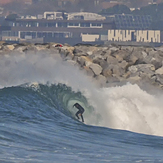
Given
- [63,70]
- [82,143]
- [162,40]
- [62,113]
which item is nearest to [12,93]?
[62,113]

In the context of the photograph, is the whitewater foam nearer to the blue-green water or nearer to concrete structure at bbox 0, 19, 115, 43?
the blue-green water

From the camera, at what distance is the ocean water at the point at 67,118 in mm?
13422

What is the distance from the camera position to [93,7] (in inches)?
7229

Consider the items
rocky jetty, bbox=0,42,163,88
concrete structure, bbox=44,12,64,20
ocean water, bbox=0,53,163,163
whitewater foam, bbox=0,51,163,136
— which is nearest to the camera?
ocean water, bbox=0,53,163,163

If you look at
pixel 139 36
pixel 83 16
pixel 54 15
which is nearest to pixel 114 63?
pixel 139 36

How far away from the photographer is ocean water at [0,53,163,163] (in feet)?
44.0

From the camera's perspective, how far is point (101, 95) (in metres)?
21.1

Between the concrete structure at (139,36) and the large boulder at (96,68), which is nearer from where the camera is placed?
the large boulder at (96,68)

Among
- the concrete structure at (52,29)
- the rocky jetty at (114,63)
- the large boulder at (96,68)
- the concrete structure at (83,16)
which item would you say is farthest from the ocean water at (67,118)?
the concrete structure at (83,16)

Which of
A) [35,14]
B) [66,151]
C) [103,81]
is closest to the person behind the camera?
[66,151]

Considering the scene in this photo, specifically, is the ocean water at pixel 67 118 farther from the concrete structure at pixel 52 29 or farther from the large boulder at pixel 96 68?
the concrete structure at pixel 52 29

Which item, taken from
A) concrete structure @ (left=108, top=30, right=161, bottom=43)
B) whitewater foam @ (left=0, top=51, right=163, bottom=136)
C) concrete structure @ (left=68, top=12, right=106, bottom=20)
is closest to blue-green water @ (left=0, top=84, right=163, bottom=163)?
whitewater foam @ (left=0, top=51, right=163, bottom=136)

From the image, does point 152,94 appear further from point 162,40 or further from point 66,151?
point 162,40

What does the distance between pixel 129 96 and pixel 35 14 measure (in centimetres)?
15492
